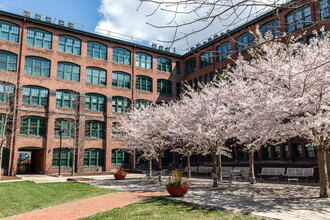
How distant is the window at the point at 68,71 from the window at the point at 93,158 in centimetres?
905

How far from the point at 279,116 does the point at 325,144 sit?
107 inches

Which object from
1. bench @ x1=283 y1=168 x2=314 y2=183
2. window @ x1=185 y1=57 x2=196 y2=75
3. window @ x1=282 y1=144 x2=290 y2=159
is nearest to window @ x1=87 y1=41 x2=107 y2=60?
window @ x1=185 y1=57 x2=196 y2=75

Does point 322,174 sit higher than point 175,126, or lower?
lower

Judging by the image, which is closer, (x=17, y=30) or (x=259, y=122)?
(x=259, y=122)

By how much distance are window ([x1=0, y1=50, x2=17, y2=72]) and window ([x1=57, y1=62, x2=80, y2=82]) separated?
15.3 ft

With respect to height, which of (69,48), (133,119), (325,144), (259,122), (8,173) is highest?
(69,48)

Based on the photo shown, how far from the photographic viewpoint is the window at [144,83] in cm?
3847

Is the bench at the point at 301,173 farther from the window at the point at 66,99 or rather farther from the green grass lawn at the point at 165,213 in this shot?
the window at the point at 66,99

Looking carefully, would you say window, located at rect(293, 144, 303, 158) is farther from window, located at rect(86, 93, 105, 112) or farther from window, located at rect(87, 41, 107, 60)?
window, located at rect(87, 41, 107, 60)

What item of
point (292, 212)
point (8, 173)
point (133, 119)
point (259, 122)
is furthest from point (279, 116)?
point (8, 173)

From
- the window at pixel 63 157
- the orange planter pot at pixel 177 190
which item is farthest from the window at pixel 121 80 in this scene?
the orange planter pot at pixel 177 190

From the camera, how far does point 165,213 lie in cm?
902

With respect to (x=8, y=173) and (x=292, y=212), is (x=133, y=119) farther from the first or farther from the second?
(x=292, y=212)

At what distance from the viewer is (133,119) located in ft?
90.7
